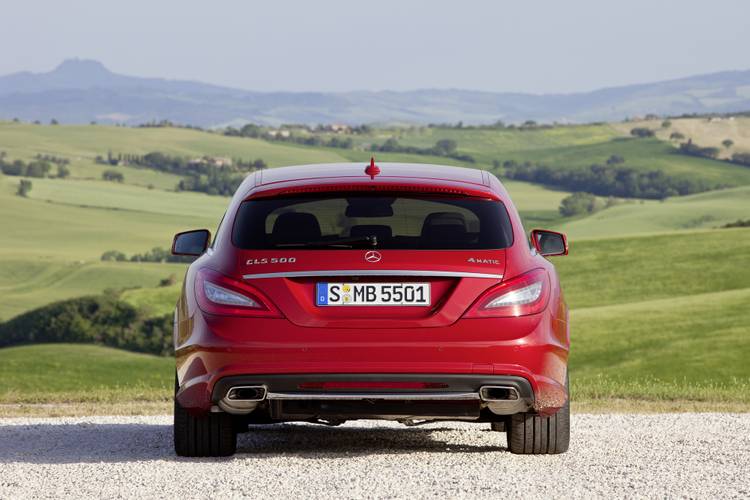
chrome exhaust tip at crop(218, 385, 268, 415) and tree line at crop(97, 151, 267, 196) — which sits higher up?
chrome exhaust tip at crop(218, 385, 268, 415)

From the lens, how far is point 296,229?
7.31 m

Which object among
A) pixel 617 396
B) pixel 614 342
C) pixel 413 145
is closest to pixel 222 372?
pixel 617 396

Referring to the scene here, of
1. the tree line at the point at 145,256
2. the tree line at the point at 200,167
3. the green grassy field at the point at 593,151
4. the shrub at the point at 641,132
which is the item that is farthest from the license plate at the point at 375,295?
the shrub at the point at 641,132

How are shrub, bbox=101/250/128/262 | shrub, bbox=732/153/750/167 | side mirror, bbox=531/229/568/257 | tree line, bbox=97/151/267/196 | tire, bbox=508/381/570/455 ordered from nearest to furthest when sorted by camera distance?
tire, bbox=508/381/570/455 → side mirror, bbox=531/229/568/257 → shrub, bbox=101/250/128/262 → shrub, bbox=732/153/750/167 → tree line, bbox=97/151/267/196

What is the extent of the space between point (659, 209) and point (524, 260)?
113468 mm

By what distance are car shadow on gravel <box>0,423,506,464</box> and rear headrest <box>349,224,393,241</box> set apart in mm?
1418

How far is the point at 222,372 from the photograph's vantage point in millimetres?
7105

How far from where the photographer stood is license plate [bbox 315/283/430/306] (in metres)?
6.98

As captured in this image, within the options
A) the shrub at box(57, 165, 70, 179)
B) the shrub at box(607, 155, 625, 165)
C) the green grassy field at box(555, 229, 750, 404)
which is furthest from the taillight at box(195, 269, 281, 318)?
the shrub at box(607, 155, 625, 165)

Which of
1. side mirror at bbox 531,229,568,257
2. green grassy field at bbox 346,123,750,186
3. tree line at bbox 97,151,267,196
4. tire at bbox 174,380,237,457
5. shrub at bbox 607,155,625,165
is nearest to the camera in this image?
tire at bbox 174,380,237,457

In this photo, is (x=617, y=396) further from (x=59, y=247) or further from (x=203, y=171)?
(x=203, y=171)

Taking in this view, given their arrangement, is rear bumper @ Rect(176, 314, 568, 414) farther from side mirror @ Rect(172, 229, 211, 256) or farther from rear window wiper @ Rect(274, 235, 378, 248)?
side mirror @ Rect(172, 229, 211, 256)

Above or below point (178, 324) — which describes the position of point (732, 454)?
below

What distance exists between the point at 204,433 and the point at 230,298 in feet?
3.46
